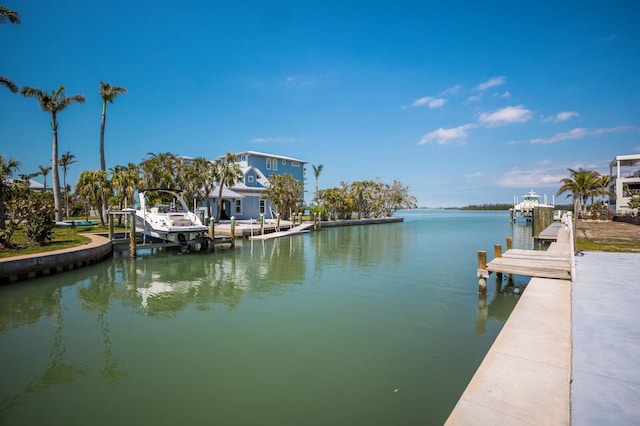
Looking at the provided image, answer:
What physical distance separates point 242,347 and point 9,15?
22.3 metres

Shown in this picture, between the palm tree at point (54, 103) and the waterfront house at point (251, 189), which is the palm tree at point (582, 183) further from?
the palm tree at point (54, 103)

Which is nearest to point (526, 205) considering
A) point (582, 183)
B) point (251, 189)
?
point (582, 183)

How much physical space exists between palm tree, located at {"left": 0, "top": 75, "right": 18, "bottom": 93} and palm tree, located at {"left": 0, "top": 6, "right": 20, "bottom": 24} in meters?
4.20

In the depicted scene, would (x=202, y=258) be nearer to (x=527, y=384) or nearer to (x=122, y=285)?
(x=122, y=285)

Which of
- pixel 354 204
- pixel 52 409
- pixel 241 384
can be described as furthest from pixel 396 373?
pixel 354 204

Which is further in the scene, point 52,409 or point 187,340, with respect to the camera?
point 187,340

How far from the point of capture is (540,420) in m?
3.45

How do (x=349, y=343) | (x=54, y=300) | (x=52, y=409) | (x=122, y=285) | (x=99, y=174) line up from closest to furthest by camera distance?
(x=52, y=409)
(x=349, y=343)
(x=54, y=300)
(x=122, y=285)
(x=99, y=174)

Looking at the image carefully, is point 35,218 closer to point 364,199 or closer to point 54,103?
point 54,103

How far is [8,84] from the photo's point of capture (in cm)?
2078

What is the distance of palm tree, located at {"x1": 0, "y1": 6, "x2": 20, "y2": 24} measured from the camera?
17.8 meters

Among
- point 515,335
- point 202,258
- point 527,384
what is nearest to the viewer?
point 527,384

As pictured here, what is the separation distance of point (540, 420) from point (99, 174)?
104 feet

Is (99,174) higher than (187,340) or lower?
higher
